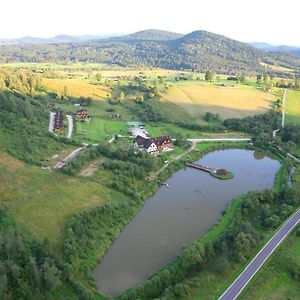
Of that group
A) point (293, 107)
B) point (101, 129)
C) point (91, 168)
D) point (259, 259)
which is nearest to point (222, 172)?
point (91, 168)

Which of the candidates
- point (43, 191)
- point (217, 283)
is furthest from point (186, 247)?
point (43, 191)

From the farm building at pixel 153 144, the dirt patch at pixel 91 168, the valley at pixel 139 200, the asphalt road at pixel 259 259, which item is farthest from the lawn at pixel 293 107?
the dirt patch at pixel 91 168

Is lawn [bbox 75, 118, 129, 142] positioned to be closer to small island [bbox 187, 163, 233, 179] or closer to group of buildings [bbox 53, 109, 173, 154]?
group of buildings [bbox 53, 109, 173, 154]

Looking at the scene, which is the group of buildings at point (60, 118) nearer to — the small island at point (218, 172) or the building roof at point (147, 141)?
→ the building roof at point (147, 141)

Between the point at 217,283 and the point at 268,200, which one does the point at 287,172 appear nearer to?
the point at 268,200

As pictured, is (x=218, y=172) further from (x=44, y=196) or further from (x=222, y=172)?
(x=44, y=196)
